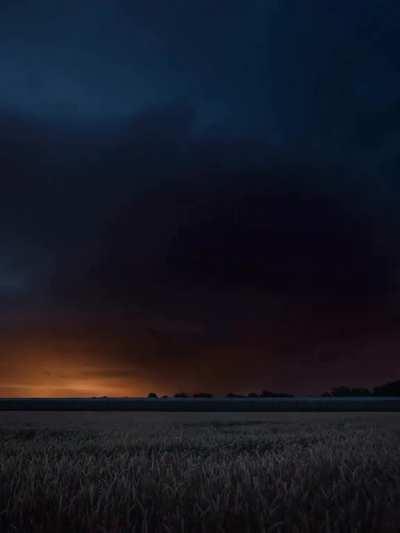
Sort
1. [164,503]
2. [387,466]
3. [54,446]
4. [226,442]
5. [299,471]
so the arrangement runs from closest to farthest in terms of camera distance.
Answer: [164,503], [299,471], [387,466], [54,446], [226,442]

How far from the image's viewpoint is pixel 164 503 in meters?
3.15

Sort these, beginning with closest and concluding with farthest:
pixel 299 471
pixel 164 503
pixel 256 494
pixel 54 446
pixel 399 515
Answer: pixel 399 515, pixel 164 503, pixel 256 494, pixel 299 471, pixel 54 446

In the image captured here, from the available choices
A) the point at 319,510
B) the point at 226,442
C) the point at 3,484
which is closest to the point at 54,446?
the point at 226,442

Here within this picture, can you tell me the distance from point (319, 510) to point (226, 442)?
5.66 m

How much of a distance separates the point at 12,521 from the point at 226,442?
5.89 meters

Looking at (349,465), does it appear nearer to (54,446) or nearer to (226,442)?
(226,442)

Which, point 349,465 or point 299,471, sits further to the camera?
point 349,465

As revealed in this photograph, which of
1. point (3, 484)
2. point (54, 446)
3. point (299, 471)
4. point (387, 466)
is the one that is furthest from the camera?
point (54, 446)

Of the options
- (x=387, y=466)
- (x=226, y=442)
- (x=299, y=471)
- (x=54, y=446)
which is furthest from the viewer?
(x=226, y=442)

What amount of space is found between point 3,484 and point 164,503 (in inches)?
55.0

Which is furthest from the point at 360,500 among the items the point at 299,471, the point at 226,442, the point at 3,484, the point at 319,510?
the point at 226,442

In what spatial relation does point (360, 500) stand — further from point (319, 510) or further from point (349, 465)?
point (349, 465)

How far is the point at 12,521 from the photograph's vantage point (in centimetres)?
290

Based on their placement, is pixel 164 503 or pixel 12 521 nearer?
pixel 12 521
